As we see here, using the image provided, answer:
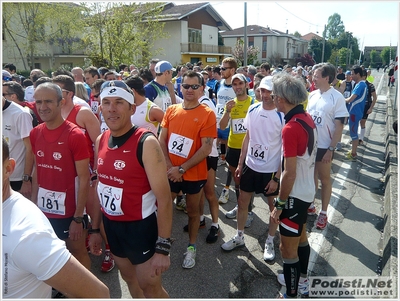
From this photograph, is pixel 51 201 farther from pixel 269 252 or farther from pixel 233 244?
pixel 269 252

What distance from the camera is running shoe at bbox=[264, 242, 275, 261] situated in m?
3.78

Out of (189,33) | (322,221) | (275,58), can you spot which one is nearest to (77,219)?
(322,221)

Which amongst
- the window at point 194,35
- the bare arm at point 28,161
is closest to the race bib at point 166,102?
the bare arm at point 28,161

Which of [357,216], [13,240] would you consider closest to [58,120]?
[13,240]

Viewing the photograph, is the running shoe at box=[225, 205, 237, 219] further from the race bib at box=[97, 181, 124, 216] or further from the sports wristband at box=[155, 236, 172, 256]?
the race bib at box=[97, 181, 124, 216]

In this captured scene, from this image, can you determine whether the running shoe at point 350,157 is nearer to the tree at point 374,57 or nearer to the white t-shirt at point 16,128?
the white t-shirt at point 16,128

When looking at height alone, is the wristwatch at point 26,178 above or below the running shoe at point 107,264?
above

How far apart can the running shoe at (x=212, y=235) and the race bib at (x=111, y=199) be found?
204 centimetres

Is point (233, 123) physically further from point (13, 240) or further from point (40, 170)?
point (13, 240)

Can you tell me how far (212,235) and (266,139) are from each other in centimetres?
154

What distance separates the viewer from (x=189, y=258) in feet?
12.2

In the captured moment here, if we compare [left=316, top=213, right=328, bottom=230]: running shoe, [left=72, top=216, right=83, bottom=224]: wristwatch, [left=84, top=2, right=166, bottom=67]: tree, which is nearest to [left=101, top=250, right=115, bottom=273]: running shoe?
[left=72, top=216, right=83, bottom=224]: wristwatch

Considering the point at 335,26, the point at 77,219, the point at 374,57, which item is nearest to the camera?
the point at 77,219

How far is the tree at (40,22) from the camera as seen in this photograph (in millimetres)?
24117
